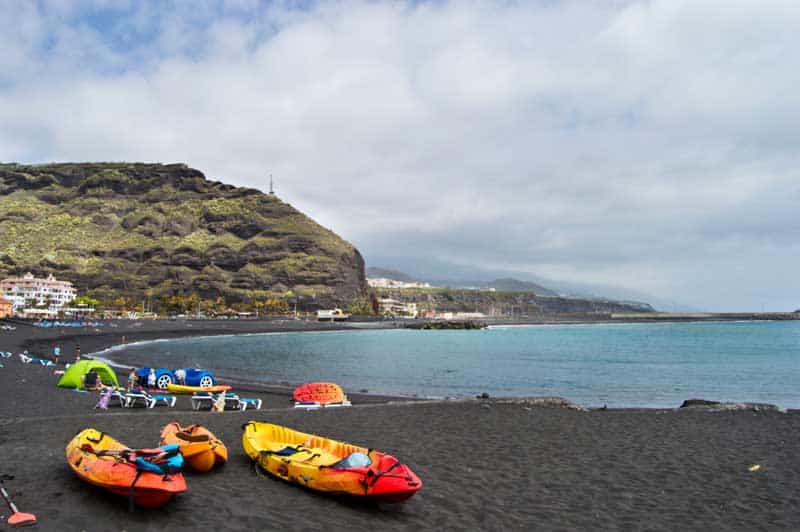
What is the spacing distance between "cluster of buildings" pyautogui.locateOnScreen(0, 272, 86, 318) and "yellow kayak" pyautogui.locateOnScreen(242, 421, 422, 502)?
10206 cm

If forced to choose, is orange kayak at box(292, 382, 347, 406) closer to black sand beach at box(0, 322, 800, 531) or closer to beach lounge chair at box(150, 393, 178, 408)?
black sand beach at box(0, 322, 800, 531)

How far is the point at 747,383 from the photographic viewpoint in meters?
36.0

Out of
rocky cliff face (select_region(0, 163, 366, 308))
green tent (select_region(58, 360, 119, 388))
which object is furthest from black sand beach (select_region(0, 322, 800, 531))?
rocky cliff face (select_region(0, 163, 366, 308))

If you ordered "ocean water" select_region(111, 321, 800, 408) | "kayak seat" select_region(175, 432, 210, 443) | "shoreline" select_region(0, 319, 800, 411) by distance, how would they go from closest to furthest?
1. "kayak seat" select_region(175, 432, 210, 443)
2. "shoreline" select_region(0, 319, 800, 411)
3. "ocean water" select_region(111, 321, 800, 408)

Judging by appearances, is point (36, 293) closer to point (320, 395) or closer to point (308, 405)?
point (320, 395)

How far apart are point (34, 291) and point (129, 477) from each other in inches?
4863

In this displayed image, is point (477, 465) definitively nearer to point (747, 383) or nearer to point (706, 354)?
point (747, 383)

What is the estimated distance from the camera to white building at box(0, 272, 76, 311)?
10788 cm

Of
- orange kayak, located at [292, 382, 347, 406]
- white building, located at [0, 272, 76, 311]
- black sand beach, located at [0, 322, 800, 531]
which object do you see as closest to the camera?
black sand beach, located at [0, 322, 800, 531]

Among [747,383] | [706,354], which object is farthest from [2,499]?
[706,354]

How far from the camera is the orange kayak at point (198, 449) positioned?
10.6 m

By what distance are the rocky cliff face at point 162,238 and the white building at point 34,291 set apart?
9.98 metres

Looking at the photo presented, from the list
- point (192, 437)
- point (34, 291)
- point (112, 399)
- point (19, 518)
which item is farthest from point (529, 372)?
point (34, 291)

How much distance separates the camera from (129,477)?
26.5ft
